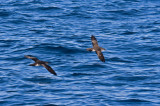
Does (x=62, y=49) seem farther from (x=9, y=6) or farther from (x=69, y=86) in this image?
(x=9, y=6)

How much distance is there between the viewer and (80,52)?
23328 mm

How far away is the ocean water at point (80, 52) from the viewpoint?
17625 mm

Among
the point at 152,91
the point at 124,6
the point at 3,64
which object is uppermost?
the point at 124,6

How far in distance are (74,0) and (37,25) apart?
302 inches

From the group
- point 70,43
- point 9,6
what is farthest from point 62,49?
point 9,6

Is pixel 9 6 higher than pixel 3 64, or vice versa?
pixel 9 6

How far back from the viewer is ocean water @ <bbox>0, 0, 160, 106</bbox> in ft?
57.8

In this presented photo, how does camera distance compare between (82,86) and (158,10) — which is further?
(158,10)

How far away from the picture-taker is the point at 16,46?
949 inches

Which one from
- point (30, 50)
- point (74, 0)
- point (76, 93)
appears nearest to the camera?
point (76, 93)

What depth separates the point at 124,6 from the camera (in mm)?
33781

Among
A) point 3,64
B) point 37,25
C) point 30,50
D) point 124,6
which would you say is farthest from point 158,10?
point 3,64

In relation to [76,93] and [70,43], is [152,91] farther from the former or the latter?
[70,43]

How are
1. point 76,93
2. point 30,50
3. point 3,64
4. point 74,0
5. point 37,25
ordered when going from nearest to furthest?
point 76,93 → point 3,64 → point 30,50 → point 37,25 → point 74,0
